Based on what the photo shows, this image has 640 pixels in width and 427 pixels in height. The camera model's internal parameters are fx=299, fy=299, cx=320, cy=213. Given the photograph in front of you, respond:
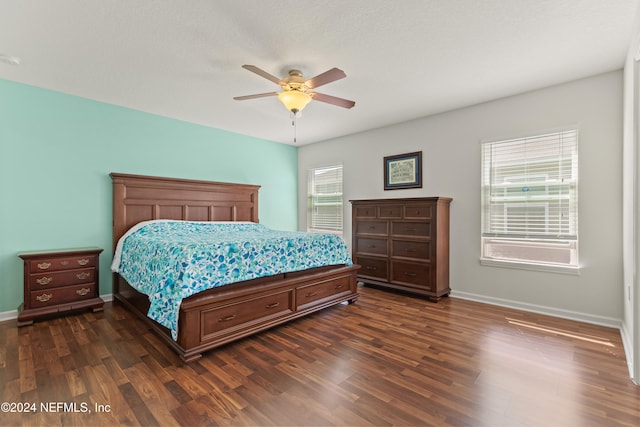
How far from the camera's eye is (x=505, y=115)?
3.58 meters

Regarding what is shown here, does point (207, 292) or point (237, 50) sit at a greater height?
point (237, 50)

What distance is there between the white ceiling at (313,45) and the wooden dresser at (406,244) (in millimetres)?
1416

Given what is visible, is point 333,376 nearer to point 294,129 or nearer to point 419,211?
point 419,211

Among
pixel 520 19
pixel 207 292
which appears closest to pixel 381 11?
pixel 520 19

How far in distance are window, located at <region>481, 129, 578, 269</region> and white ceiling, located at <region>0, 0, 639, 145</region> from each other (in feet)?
2.24

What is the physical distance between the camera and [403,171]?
4.57 m

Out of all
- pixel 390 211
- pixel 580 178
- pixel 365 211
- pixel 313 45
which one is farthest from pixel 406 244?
pixel 313 45

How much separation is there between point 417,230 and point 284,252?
1875mm

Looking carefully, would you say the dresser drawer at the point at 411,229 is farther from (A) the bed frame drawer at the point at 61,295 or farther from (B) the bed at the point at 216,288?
(A) the bed frame drawer at the point at 61,295

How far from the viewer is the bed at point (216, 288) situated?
2.36 meters

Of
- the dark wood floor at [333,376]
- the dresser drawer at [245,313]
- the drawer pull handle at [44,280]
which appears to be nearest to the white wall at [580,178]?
the dark wood floor at [333,376]

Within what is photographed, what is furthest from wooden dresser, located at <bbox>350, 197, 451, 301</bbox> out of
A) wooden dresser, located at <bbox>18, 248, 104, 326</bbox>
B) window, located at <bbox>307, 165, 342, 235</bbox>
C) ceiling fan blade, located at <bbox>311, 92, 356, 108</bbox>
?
wooden dresser, located at <bbox>18, 248, 104, 326</bbox>

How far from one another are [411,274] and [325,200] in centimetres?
237

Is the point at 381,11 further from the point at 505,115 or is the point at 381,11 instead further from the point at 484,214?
the point at 484,214
